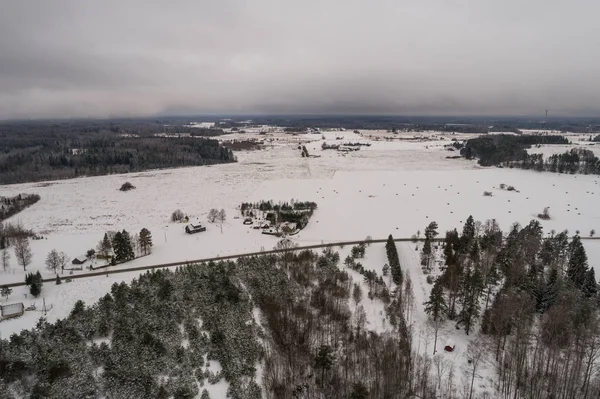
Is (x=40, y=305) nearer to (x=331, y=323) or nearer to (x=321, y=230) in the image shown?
(x=331, y=323)

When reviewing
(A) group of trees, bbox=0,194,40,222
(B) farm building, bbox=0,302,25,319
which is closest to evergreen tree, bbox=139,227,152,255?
(B) farm building, bbox=0,302,25,319

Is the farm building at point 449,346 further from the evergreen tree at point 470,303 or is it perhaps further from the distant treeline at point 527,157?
the distant treeline at point 527,157

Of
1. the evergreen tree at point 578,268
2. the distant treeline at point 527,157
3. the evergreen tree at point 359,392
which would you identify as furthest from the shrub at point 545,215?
the evergreen tree at point 359,392

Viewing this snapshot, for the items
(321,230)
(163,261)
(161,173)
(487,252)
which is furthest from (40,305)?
(161,173)

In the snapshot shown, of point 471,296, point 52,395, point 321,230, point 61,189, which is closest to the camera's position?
point 52,395

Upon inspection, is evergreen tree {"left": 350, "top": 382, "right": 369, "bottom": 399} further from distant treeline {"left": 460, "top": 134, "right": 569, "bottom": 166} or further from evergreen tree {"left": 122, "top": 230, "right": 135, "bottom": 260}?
distant treeline {"left": 460, "top": 134, "right": 569, "bottom": 166}

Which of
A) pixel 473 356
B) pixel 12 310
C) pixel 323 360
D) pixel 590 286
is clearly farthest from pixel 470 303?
pixel 12 310
